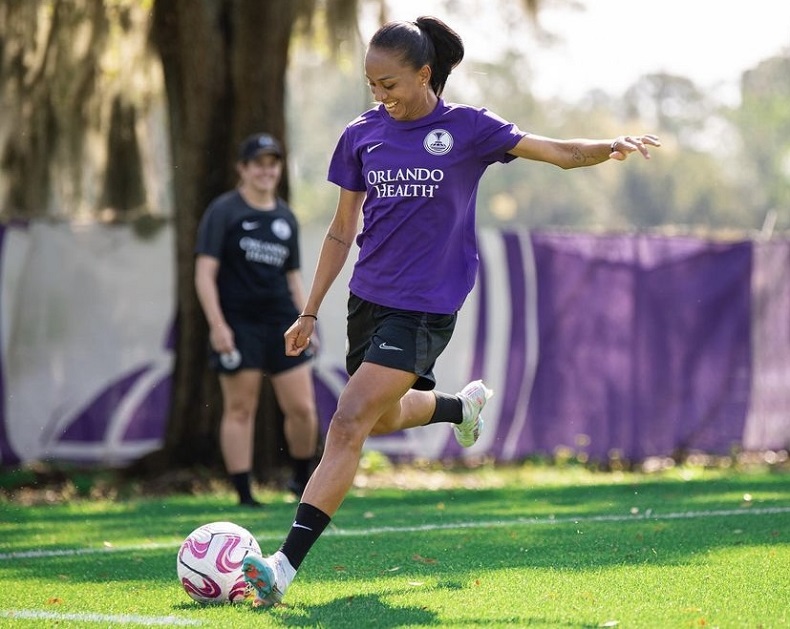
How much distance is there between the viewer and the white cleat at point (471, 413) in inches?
266

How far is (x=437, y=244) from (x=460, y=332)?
735cm

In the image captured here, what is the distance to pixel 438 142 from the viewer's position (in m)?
5.83

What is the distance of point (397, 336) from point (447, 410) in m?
1.02

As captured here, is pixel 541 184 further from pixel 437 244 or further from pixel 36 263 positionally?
pixel 437 244

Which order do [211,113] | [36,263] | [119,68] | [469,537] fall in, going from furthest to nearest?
1. [119,68]
2. [36,263]
3. [211,113]
4. [469,537]

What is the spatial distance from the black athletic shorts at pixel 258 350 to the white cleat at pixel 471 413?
95.5 inches

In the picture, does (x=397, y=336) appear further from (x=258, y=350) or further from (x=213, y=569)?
(x=258, y=350)

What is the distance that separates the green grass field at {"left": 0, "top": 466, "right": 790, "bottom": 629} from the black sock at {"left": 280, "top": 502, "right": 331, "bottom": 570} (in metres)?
0.18

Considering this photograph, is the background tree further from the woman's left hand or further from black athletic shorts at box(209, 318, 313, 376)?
the woman's left hand

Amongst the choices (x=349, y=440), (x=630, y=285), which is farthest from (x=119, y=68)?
(x=349, y=440)

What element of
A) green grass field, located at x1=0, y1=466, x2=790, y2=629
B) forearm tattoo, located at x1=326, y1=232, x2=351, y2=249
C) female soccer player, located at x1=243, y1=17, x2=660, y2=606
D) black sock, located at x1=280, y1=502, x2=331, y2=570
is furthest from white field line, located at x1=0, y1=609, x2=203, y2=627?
forearm tattoo, located at x1=326, y1=232, x2=351, y2=249

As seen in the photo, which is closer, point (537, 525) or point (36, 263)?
point (537, 525)

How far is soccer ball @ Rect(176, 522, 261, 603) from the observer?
17.8ft

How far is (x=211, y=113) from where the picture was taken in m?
11.5
